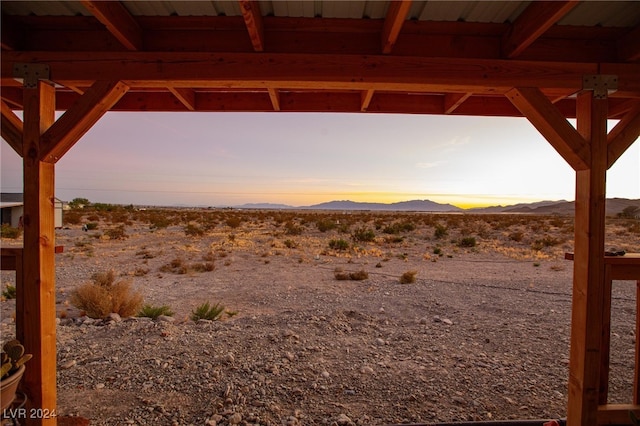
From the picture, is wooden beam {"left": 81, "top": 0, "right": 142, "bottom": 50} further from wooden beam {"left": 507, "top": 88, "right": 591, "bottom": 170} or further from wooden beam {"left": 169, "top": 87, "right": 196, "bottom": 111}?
wooden beam {"left": 507, "top": 88, "right": 591, "bottom": 170}

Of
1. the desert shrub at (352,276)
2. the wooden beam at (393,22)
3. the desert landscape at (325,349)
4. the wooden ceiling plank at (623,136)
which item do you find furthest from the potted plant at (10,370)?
the desert shrub at (352,276)

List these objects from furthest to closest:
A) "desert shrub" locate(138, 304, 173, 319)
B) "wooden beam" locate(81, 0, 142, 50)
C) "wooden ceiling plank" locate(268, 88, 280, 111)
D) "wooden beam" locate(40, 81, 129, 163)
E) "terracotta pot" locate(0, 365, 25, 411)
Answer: "desert shrub" locate(138, 304, 173, 319) < "wooden ceiling plank" locate(268, 88, 280, 111) < "wooden beam" locate(40, 81, 129, 163) < "wooden beam" locate(81, 0, 142, 50) < "terracotta pot" locate(0, 365, 25, 411)

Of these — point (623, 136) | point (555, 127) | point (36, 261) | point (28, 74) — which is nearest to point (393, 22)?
point (555, 127)

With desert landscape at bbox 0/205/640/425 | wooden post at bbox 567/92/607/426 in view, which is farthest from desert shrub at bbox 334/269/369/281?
wooden post at bbox 567/92/607/426

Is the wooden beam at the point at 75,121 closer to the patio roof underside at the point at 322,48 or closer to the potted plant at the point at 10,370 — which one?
the patio roof underside at the point at 322,48

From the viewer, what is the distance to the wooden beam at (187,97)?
3.54 meters

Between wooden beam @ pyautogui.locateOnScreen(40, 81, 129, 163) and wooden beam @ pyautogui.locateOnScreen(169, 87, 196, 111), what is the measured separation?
0.89m

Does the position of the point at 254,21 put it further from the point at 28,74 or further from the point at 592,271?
the point at 592,271

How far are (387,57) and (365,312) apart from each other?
500 cm

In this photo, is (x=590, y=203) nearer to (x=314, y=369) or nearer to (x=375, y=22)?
(x=375, y=22)

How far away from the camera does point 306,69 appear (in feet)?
8.72

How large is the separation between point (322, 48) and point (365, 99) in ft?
3.10

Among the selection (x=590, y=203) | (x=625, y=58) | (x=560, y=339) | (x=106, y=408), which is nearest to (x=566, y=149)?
(x=590, y=203)

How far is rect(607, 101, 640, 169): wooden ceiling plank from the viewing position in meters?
2.63
